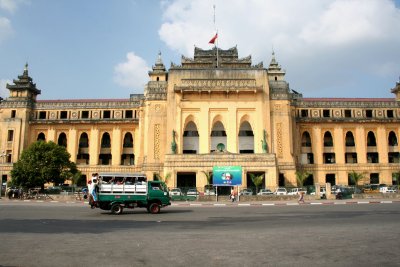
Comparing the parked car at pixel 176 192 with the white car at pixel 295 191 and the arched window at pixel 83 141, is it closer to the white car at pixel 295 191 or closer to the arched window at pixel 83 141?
the white car at pixel 295 191

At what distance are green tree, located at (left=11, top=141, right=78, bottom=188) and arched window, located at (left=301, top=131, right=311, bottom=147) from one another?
3346 cm

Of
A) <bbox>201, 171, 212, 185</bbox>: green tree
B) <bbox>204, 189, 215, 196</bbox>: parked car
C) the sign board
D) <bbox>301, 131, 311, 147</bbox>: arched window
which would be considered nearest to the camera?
the sign board

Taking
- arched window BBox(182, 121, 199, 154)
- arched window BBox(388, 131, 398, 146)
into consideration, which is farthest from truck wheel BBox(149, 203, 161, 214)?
arched window BBox(388, 131, 398, 146)

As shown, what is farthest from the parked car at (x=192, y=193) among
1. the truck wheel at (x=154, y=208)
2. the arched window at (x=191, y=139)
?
the arched window at (x=191, y=139)

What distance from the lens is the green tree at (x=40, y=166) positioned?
138 ft

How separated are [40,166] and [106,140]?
15.8 metres

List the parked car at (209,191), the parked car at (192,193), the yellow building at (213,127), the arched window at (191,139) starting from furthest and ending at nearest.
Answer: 1. the arched window at (191,139)
2. the yellow building at (213,127)
3. the parked car at (209,191)
4. the parked car at (192,193)

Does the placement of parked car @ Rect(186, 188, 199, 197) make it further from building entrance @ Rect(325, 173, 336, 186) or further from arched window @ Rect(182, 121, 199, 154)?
building entrance @ Rect(325, 173, 336, 186)

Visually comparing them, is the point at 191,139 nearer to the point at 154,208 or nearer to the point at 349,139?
the point at 349,139

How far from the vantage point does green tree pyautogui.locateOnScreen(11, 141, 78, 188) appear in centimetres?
4212

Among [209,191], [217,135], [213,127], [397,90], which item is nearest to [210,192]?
[209,191]

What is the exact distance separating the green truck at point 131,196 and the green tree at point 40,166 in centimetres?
2493

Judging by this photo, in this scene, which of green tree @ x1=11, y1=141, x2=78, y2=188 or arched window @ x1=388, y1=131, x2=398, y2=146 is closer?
green tree @ x1=11, y1=141, x2=78, y2=188

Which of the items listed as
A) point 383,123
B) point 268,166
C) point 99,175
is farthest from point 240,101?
point 99,175
